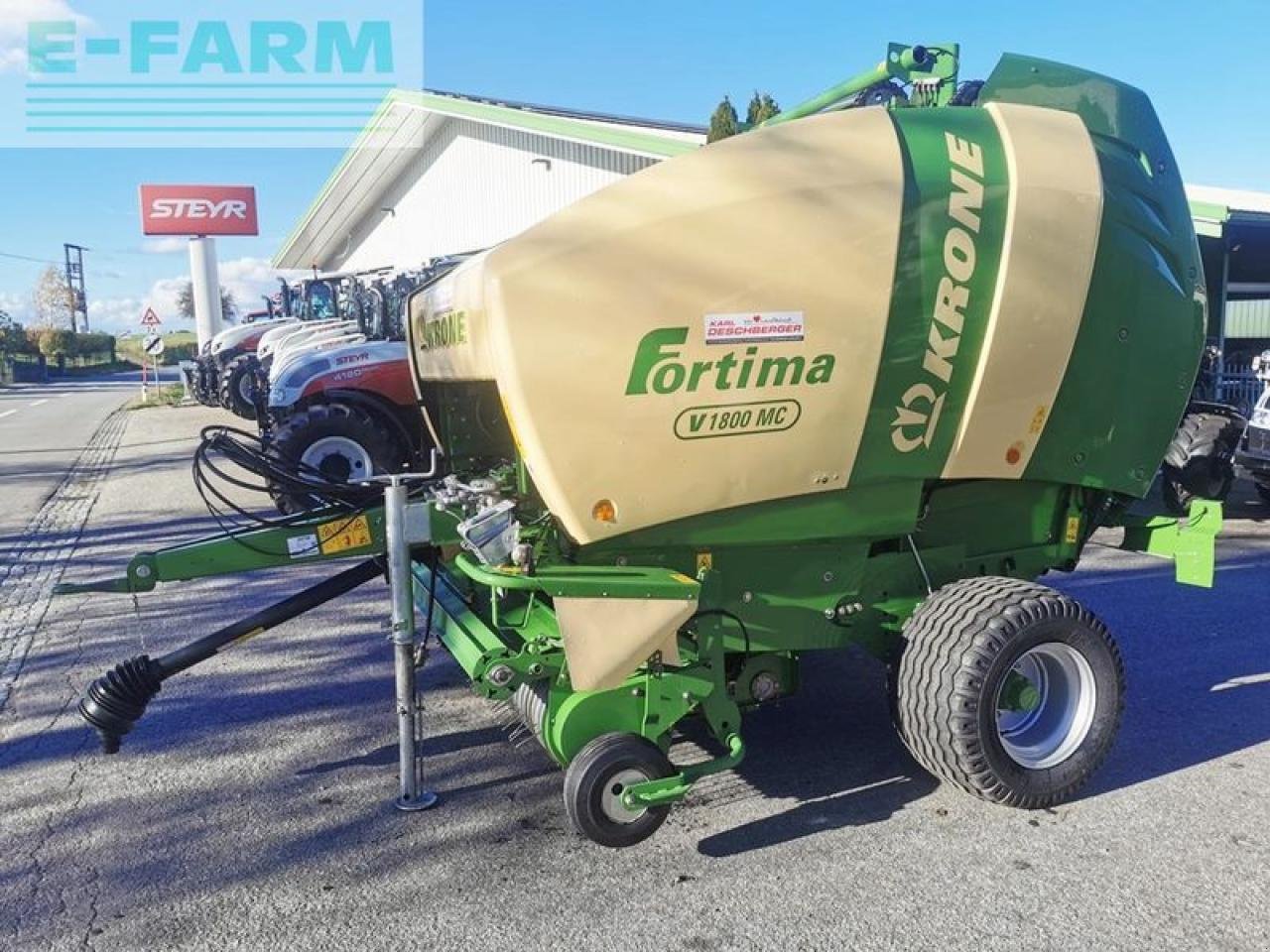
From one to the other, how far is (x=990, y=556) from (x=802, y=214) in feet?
5.68

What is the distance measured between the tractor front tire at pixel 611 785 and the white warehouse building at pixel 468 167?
8047 millimetres

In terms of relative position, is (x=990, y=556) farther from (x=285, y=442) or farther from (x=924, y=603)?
(x=285, y=442)

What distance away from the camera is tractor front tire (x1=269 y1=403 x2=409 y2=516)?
9078mm

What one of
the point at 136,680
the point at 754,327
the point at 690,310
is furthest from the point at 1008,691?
the point at 136,680

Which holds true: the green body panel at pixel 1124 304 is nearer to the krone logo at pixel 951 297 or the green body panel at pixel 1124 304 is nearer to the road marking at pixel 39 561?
the krone logo at pixel 951 297

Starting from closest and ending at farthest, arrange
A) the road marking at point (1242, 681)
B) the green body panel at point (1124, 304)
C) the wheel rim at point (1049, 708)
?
the wheel rim at point (1049, 708), the green body panel at point (1124, 304), the road marking at point (1242, 681)

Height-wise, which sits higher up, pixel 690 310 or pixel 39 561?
pixel 690 310

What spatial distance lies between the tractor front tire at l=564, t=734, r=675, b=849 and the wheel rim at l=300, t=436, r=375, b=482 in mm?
6335

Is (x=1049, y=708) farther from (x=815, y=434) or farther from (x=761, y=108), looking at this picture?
(x=761, y=108)

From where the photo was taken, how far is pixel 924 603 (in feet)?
12.9

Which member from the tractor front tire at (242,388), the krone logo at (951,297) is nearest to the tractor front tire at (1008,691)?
the krone logo at (951,297)

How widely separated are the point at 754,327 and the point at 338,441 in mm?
6595

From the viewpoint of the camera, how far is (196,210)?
156 ft

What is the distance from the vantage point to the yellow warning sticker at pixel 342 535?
399 cm
